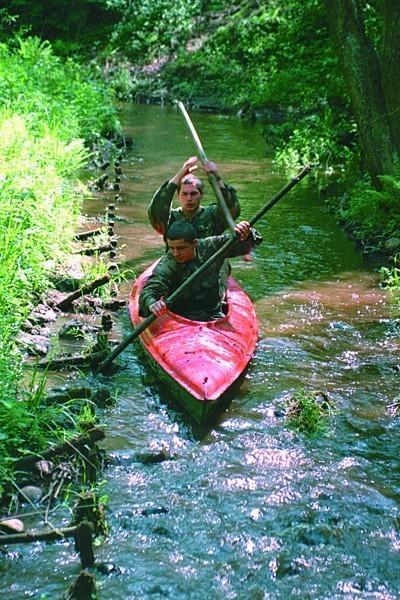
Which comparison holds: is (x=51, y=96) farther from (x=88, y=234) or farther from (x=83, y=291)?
(x=83, y=291)

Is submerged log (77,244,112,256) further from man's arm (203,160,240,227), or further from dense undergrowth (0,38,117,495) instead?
man's arm (203,160,240,227)

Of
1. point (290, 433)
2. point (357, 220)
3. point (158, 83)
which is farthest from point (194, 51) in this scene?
point (290, 433)

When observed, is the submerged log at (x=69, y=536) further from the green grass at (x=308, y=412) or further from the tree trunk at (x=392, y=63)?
the tree trunk at (x=392, y=63)

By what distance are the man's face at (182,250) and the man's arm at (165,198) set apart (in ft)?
2.58

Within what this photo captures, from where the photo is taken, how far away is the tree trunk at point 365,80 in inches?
372

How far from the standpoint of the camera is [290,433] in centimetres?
513

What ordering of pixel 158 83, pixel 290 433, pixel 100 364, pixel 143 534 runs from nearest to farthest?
pixel 143 534 → pixel 290 433 → pixel 100 364 → pixel 158 83

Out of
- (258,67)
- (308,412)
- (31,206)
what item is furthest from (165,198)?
(258,67)

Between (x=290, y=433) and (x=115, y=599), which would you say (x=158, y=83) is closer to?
(x=290, y=433)

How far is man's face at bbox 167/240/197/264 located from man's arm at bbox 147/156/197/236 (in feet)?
2.58

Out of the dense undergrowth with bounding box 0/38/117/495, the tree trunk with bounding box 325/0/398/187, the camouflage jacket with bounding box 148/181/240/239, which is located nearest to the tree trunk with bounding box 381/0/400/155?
the tree trunk with bounding box 325/0/398/187

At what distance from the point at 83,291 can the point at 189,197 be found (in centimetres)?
137

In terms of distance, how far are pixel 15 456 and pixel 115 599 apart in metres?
1.10

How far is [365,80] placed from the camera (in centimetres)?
951
